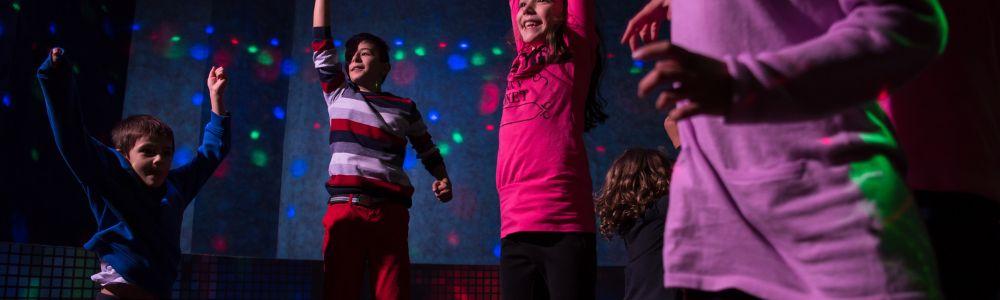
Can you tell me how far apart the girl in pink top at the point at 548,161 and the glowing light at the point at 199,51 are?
228 centimetres

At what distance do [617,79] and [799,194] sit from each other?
3.37 metres

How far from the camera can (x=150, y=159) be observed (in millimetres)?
1931

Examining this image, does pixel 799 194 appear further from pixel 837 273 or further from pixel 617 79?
pixel 617 79

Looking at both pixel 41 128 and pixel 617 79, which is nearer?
pixel 41 128

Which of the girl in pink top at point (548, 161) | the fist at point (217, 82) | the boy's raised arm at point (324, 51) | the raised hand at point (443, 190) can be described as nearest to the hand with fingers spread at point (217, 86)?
the fist at point (217, 82)

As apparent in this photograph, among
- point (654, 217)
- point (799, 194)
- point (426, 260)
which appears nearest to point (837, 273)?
point (799, 194)

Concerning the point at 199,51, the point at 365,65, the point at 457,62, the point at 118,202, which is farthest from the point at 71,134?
the point at 457,62

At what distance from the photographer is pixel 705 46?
631 millimetres

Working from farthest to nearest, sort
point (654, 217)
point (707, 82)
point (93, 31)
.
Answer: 1. point (93, 31)
2. point (654, 217)
3. point (707, 82)

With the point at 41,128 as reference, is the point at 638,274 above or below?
below

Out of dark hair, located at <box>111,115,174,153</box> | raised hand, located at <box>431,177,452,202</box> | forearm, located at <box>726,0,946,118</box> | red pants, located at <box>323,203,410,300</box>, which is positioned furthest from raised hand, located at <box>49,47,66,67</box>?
forearm, located at <box>726,0,946,118</box>

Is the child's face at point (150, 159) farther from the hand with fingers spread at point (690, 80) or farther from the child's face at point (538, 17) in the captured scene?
the hand with fingers spread at point (690, 80)

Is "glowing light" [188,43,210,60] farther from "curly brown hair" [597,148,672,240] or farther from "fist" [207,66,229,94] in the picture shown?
"curly brown hair" [597,148,672,240]

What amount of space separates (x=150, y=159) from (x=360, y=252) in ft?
2.00
